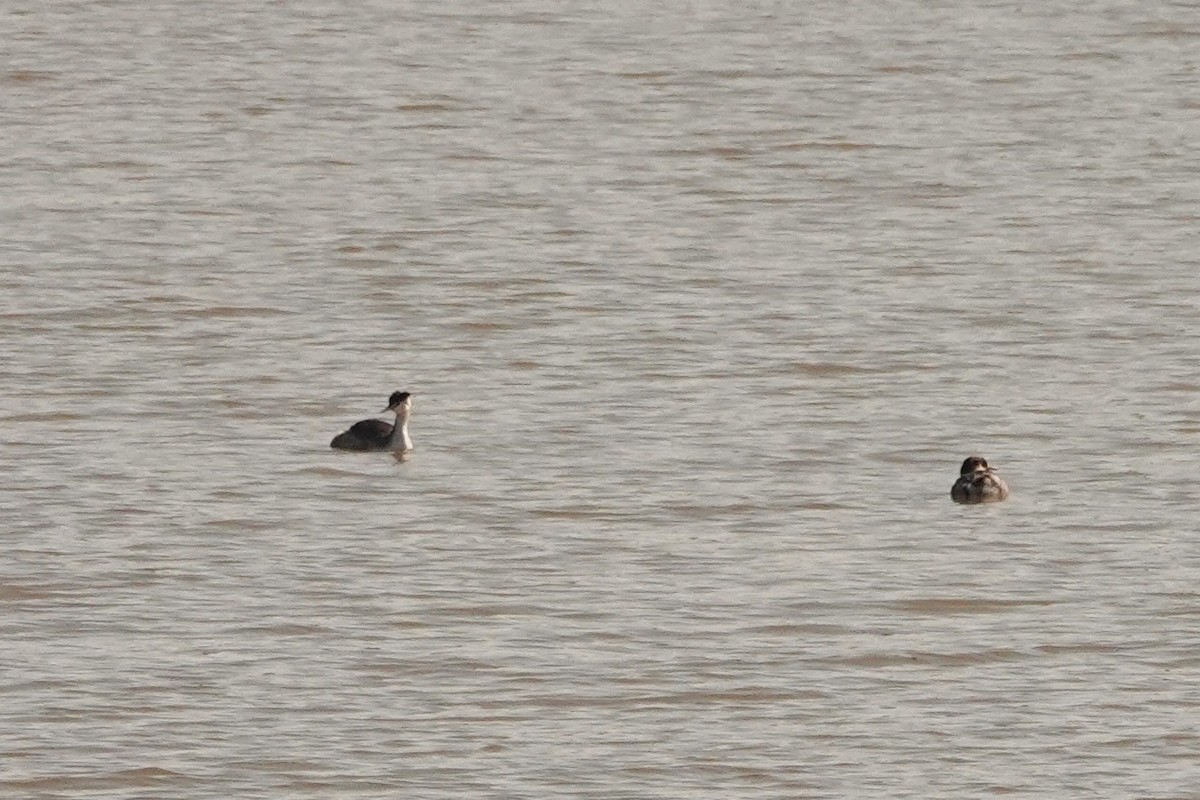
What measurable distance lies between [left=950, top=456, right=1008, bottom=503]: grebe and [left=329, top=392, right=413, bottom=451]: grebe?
256 centimetres

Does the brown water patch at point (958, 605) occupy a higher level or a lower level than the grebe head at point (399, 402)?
lower

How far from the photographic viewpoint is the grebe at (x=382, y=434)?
15.6 m

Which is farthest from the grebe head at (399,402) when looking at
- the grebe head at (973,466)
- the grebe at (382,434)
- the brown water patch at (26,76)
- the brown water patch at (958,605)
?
the brown water patch at (26,76)

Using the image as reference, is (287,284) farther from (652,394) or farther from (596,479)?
(596,479)

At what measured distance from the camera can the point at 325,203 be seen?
73.2 ft

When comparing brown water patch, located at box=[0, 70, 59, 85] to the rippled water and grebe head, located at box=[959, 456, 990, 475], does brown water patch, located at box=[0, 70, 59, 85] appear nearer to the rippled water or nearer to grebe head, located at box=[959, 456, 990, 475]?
the rippled water

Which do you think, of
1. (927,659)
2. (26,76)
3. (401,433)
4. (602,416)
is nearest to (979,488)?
(927,659)

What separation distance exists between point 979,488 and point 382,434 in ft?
9.16

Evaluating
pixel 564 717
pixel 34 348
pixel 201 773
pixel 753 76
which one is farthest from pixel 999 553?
pixel 753 76

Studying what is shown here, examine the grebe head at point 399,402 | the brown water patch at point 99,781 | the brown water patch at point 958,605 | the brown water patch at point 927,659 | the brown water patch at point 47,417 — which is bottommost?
the brown water patch at point 47,417

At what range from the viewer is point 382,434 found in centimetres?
1561

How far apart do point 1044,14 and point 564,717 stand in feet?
68.0

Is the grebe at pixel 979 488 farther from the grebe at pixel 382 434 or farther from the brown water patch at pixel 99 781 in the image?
the brown water patch at pixel 99 781

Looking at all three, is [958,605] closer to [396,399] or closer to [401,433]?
[401,433]
